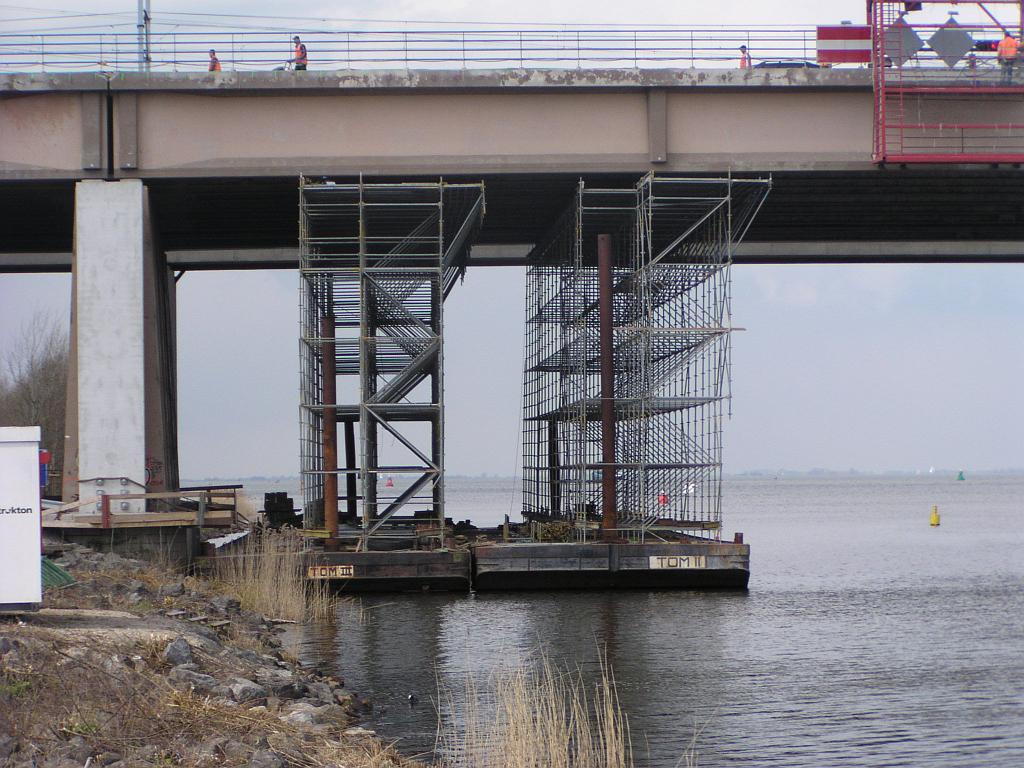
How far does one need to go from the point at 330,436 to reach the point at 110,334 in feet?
20.1

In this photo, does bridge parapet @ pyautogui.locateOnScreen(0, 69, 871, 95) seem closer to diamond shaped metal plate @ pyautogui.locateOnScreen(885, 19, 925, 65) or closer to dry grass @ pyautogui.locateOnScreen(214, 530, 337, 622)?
diamond shaped metal plate @ pyautogui.locateOnScreen(885, 19, 925, 65)

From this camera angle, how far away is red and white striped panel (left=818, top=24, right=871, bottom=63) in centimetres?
3453

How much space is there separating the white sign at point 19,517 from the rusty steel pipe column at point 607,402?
2031 centimetres

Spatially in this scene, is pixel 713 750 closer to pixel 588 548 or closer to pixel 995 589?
pixel 588 548

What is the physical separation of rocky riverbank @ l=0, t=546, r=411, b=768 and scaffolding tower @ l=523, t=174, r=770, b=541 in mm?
17374

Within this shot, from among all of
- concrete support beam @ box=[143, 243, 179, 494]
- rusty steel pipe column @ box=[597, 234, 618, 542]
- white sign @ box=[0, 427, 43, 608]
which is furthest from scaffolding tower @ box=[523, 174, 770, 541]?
white sign @ box=[0, 427, 43, 608]

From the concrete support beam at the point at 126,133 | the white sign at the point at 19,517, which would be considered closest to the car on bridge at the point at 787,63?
the concrete support beam at the point at 126,133

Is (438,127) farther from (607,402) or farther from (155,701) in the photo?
(155,701)

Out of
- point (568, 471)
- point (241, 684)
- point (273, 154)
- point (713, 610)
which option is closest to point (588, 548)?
point (713, 610)

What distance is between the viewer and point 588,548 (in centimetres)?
3309

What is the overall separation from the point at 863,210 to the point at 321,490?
19.2m

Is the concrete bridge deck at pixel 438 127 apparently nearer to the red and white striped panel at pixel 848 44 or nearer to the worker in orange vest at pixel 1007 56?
the red and white striped panel at pixel 848 44

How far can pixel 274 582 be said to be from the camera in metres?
28.1

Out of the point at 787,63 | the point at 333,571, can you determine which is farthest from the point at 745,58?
the point at 333,571
